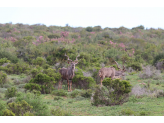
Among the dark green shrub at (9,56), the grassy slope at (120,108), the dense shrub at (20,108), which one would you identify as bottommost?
the grassy slope at (120,108)

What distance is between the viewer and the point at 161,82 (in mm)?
13430

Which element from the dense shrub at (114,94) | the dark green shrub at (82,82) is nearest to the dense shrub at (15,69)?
the dark green shrub at (82,82)

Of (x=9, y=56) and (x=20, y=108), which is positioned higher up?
(x=9, y=56)

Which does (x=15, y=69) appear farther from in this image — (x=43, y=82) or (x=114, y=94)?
(x=114, y=94)

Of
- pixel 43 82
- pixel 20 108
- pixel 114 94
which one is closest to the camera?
pixel 20 108

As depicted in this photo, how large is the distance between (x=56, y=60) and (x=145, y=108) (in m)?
13.3

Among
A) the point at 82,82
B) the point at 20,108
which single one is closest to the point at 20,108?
the point at 20,108

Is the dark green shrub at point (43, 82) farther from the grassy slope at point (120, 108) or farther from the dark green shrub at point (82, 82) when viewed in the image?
the grassy slope at point (120, 108)

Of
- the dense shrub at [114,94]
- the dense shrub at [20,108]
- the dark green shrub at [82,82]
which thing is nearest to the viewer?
the dense shrub at [20,108]

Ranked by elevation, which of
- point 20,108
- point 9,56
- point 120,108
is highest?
point 9,56

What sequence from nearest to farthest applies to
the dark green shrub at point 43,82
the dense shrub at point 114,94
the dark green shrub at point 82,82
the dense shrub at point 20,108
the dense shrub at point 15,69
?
the dense shrub at point 20,108, the dense shrub at point 114,94, the dark green shrub at point 43,82, the dark green shrub at point 82,82, the dense shrub at point 15,69

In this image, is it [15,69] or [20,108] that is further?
[15,69]
